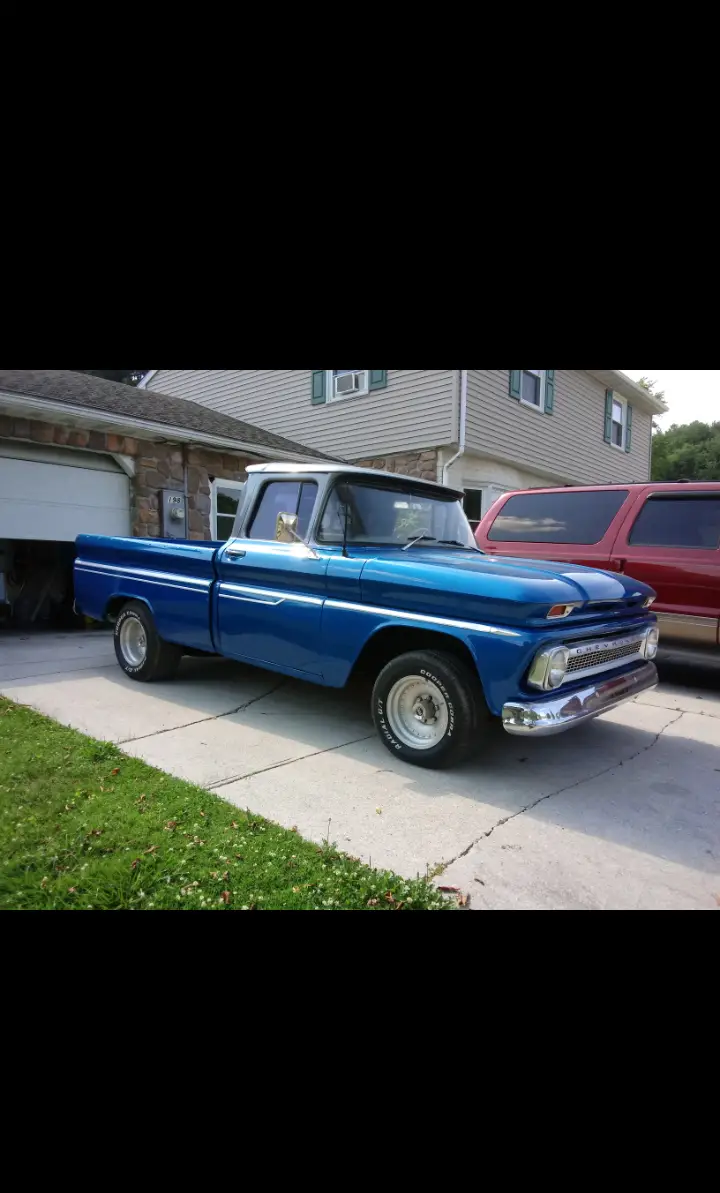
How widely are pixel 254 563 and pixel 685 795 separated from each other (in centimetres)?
320

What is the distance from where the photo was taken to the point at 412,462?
12992 millimetres

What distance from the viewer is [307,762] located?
3.85 meters

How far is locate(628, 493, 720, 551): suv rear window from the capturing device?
19.4 ft

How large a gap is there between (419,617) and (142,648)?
10.5 feet

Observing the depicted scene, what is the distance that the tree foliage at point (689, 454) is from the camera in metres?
37.2

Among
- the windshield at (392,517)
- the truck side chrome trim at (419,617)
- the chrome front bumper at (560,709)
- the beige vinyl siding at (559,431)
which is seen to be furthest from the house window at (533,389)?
the chrome front bumper at (560,709)

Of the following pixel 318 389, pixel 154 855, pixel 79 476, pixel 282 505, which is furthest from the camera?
pixel 318 389

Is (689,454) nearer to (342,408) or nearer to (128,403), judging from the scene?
(342,408)

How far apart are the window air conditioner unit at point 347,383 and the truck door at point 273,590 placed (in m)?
9.56

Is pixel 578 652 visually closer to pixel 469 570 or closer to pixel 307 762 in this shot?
pixel 469 570

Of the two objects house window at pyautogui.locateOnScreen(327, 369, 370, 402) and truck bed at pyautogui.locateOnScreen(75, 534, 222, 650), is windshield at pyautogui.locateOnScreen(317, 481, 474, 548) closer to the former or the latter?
truck bed at pyautogui.locateOnScreen(75, 534, 222, 650)

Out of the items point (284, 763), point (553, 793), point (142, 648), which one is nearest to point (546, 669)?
point (553, 793)

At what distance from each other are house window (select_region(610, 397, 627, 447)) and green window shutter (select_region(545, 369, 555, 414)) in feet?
12.4
